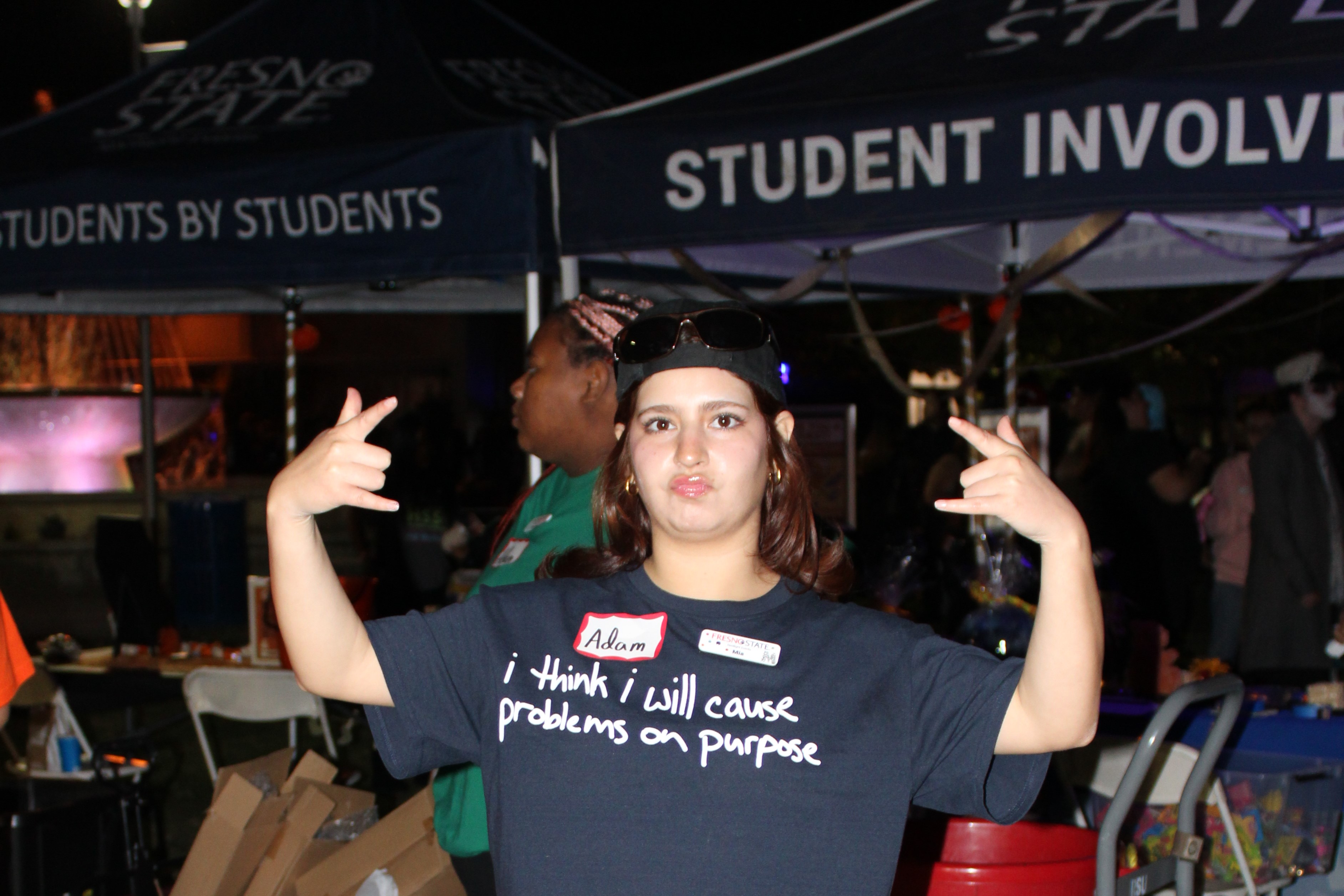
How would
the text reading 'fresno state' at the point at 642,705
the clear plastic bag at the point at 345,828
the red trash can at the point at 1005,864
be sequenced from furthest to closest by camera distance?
the clear plastic bag at the point at 345,828, the red trash can at the point at 1005,864, the text reading 'fresno state' at the point at 642,705

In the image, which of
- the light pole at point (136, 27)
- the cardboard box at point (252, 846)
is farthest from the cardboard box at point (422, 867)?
the light pole at point (136, 27)

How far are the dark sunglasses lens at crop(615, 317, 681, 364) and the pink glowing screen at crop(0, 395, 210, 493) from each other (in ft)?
42.1

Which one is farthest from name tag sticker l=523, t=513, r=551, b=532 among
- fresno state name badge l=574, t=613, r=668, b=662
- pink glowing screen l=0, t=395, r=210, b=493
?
pink glowing screen l=0, t=395, r=210, b=493

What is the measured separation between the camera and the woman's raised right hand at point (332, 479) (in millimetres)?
1502

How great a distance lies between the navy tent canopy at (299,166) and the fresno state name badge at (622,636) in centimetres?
215

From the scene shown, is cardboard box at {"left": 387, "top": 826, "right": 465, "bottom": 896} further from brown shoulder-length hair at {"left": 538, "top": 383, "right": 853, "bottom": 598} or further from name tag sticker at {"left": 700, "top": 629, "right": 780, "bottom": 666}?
name tag sticker at {"left": 700, "top": 629, "right": 780, "bottom": 666}

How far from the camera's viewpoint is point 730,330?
1.73 metres

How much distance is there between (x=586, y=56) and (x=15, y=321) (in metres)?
10.9

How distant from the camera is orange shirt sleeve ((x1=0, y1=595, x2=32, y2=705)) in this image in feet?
8.66

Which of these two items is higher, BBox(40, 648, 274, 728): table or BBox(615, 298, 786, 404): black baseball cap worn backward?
BBox(615, 298, 786, 404): black baseball cap worn backward

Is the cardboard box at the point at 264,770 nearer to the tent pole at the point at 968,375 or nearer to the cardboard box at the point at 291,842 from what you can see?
the cardboard box at the point at 291,842

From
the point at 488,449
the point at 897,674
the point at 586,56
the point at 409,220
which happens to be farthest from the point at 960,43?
the point at 586,56

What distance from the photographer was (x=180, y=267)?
409 cm

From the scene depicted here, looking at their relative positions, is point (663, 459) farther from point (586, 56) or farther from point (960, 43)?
point (586, 56)
